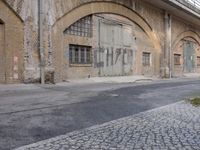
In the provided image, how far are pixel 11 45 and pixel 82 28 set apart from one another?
5.26m

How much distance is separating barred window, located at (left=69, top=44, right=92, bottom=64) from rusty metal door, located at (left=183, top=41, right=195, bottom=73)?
53.0 feet

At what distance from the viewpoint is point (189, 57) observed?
34000 mm

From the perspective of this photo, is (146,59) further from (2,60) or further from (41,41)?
(2,60)

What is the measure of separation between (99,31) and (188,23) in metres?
16.0

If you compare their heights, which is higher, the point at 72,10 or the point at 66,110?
the point at 72,10

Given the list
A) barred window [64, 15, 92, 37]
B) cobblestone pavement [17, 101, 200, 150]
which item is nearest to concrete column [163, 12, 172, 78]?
barred window [64, 15, 92, 37]

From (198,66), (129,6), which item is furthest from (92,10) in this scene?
(198,66)

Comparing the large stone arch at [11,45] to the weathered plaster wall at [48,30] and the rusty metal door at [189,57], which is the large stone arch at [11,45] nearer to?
the weathered plaster wall at [48,30]

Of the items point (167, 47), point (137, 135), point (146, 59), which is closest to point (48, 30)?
point (137, 135)

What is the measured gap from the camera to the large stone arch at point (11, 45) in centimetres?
1320

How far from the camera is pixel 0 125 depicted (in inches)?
229

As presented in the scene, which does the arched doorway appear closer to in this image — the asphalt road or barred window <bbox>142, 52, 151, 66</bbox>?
barred window <bbox>142, 52, 151, 66</bbox>

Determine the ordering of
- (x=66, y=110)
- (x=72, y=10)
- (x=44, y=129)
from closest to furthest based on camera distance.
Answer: (x=44, y=129) → (x=66, y=110) → (x=72, y=10)

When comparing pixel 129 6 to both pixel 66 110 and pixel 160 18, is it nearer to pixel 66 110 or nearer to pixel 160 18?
pixel 160 18
